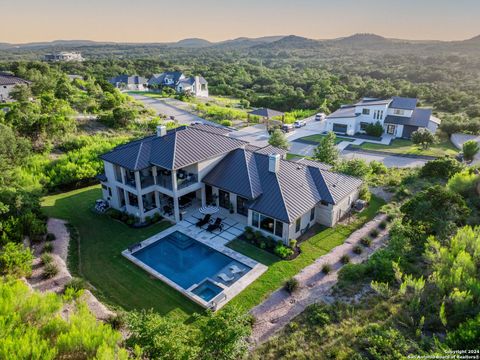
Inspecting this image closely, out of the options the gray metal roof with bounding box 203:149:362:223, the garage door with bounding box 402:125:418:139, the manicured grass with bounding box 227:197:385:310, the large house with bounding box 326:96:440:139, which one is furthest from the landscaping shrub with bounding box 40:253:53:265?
the garage door with bounding box 402:125:418:139

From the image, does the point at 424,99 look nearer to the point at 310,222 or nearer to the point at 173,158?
the point at 310,222

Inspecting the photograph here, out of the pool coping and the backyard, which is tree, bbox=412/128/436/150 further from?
the pool coping

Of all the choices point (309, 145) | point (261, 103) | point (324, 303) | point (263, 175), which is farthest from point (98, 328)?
point (261, 103)

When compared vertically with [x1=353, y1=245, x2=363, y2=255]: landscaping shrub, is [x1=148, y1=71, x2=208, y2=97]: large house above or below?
above

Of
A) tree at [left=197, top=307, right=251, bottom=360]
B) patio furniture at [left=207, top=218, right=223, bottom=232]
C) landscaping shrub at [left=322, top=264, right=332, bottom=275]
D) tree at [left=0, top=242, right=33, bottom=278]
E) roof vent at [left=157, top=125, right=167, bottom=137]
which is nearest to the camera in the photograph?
tree at [left=197, top=307, right=251, bottom=360]

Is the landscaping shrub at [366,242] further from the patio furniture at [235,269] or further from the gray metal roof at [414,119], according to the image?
the gray metal roof at [414,119]

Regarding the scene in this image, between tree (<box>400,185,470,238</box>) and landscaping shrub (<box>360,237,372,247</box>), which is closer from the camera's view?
tree (<box>400,185,470,238</box>)

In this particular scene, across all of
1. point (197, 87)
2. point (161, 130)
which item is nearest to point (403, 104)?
point (161, 130)

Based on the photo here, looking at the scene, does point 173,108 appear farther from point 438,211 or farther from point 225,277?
point 438,211
